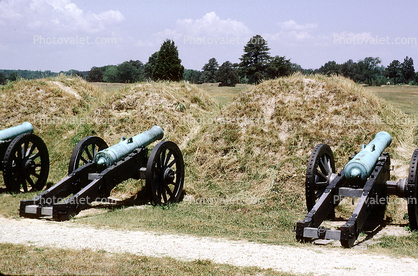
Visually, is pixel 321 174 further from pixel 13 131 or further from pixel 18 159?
pixel 13 131

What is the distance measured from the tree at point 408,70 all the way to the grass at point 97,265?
112 metres

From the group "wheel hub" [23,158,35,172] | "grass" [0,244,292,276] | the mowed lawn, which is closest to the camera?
"grass" [0,244,292,276]

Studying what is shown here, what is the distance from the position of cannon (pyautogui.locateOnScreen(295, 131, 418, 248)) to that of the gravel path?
0.30 metres

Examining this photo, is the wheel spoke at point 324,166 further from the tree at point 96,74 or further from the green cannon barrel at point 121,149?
the tree at point 96,74

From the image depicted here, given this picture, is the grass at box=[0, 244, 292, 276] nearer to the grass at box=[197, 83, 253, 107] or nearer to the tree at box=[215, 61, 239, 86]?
the grass at box=[197, 83, 253, 107]

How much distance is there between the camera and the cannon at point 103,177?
27.3 feet

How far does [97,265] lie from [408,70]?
113 m

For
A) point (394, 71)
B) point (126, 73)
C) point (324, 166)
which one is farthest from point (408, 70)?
point (324, 166)

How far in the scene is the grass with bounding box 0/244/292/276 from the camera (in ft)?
17.5

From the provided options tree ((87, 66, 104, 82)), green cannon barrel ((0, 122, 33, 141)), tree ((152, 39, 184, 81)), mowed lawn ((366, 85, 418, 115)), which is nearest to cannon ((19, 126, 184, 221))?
green cannon barrel ((0, 122, 33, 141))

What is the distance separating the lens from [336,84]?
14.7 m

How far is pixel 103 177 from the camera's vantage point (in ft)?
30.1

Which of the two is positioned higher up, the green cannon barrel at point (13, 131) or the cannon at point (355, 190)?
the green cannon barrel at point (13, 131)

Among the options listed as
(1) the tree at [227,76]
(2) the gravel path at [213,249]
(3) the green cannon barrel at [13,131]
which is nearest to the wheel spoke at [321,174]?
(2) the gravel path at [213,249]
